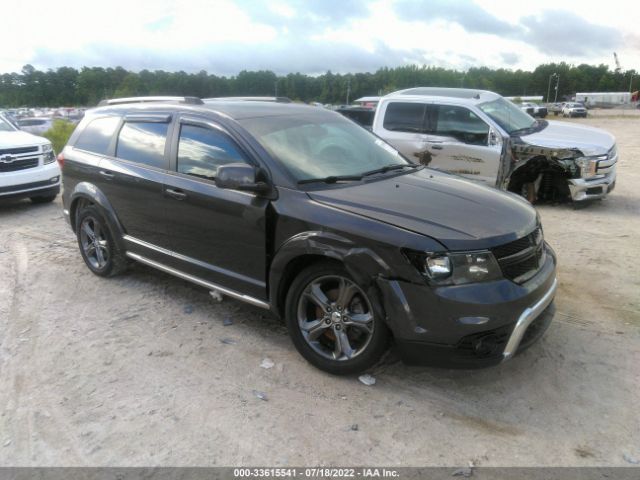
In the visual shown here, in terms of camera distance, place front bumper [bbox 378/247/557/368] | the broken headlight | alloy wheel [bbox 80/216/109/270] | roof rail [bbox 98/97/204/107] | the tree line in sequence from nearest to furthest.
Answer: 1. front bumper [bbox 378/247/557/368]
2. roof rail [bbox 98/97/204/107]
3. alloy wheel [bbox 80/216/109/270]
4. the broken headlight
5. the tree line

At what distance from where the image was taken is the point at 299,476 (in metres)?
2.66

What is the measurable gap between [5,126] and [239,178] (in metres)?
8.44

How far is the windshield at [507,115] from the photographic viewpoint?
8.30 m

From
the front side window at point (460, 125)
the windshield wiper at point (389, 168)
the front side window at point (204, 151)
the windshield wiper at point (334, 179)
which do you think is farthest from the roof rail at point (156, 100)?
the front side window at point (460, 125)

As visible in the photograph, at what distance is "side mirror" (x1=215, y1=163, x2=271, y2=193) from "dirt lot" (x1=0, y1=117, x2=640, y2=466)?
1230 millimetres

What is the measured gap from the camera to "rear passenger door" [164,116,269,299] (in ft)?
12.5

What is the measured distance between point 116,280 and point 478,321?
381cm

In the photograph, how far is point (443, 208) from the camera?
3.41m

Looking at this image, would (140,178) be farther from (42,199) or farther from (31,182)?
(42,199)

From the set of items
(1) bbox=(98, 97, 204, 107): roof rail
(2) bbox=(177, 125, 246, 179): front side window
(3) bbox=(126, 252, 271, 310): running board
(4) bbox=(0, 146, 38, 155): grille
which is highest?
(1) bbox=(98, 97, 204, 107): roof rail

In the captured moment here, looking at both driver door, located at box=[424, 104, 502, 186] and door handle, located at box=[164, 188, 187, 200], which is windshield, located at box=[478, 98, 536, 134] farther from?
door handle, located at box=[164, 188, 187, 200]

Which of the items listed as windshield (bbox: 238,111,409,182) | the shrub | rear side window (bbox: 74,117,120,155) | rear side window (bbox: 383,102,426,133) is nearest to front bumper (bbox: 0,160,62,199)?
rear side window (bbox: 74,117,120,155)

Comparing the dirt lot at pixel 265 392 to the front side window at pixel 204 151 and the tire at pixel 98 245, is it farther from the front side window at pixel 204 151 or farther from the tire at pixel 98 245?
the front side window at pixel 204 151

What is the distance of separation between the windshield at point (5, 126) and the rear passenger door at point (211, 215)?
7053mm
